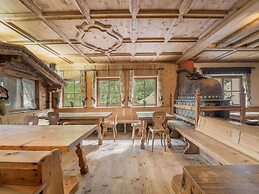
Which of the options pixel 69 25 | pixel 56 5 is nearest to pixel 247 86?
pixel 69 25

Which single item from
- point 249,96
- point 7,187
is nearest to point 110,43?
point 7,187

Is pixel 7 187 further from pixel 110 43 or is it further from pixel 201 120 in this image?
pixel 110 43

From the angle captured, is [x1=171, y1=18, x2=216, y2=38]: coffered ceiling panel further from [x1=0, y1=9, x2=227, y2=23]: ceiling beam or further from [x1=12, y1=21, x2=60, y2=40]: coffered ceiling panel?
[x1=12, y1=21, x2=60, y2=40]: coffered ceiling panel

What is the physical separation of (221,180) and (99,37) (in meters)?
4.25

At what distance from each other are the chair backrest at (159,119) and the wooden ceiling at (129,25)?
1.74 meters

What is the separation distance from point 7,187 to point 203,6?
328cm

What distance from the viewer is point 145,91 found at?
7.82 metres

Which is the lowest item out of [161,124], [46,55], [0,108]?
[161,124]

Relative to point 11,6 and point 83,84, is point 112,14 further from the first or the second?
point 83,84

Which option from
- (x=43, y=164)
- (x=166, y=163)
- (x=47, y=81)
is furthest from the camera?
(x=47, y=81)

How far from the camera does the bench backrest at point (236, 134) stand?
2402 mm

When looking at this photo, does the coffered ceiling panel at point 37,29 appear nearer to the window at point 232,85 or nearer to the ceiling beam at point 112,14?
the ceiling beam at point 112,14

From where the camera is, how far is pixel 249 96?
24.8ft

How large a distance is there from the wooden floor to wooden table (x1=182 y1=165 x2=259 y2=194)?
178 cm
